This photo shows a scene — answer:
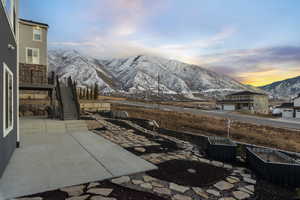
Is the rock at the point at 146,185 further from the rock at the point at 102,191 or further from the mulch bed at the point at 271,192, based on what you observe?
the mulch bed at the point at 271,192

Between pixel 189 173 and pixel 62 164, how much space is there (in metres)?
3.05

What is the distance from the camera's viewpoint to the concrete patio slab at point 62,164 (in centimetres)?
286

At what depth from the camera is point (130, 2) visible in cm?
1257

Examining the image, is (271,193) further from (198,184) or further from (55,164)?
(55,164)

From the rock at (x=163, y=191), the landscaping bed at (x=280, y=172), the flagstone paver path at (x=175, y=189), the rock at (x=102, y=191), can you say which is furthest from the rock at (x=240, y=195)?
the rock at (x=102, y=191)

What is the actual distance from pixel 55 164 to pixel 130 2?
42.2 ft

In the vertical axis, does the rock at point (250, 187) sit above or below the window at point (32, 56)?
below

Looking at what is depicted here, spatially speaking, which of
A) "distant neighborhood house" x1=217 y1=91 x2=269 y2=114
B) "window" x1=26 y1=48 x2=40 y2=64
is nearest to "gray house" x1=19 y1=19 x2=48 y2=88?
"window" x1=26 y1=48 x2=40 y2=64

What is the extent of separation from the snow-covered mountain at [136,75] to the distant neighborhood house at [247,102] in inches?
1713

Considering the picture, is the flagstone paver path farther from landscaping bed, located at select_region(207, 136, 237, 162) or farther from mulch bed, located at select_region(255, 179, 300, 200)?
landscaping bed, located at select_region(207, 136, 237, 162)

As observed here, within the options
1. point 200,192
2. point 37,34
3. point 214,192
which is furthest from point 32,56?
point 214,192

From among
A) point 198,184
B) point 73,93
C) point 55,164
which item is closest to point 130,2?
point 73,93

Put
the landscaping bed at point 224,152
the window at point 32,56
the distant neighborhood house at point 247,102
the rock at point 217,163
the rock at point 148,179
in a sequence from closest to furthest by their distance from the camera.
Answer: the rock at point 148,179
the rock at point 217,163
the landscaping bed at point 224,152
the window at point 32,56
the distant neighborhood house at point 247,102

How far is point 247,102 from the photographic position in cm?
4756
